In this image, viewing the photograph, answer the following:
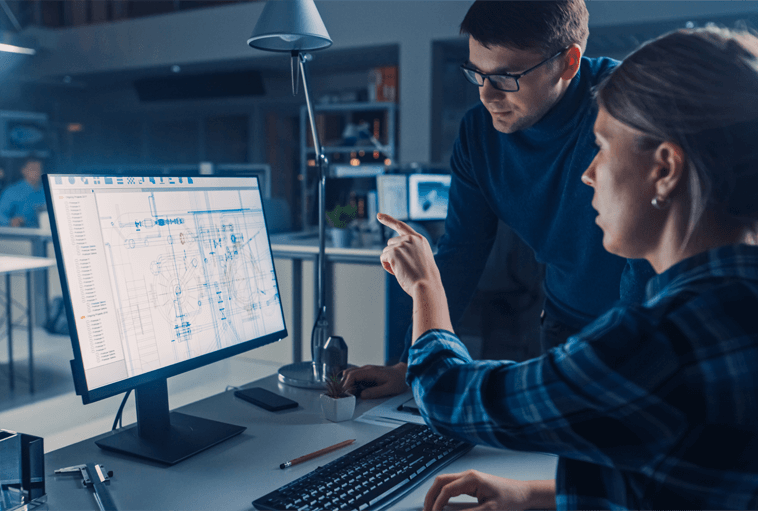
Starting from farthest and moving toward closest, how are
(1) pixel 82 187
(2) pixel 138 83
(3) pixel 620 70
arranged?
(2) pixel 138 83, (1) pixel 82 187, (3) pixel 620 70

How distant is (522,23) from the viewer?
3.59 ft

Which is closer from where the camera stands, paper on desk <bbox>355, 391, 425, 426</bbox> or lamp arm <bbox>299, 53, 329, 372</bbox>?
paper on desk <bbox>355, 391, 425, 426</bbox>

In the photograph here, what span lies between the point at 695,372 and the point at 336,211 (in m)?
2.89

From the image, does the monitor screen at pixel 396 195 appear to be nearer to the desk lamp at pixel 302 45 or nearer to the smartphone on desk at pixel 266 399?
the desk lamp at pixel 302 45

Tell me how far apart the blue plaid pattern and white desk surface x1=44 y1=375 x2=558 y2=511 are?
30cm

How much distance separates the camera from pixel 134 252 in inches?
36.5

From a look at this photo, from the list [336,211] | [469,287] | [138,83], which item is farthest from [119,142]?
[469,287]

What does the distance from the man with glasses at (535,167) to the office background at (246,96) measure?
793mm

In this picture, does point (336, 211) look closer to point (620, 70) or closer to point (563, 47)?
point (563, 47)

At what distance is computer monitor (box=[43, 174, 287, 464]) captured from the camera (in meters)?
0.84

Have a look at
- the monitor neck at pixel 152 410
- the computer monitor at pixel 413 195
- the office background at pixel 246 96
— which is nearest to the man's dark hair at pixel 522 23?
the monitor neck at pixel 152 410

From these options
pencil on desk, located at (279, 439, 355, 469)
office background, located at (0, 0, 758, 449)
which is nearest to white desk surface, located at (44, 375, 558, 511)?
pencil on desk, located at (279, 439, 355, 469)

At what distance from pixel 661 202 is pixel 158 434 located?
82cm

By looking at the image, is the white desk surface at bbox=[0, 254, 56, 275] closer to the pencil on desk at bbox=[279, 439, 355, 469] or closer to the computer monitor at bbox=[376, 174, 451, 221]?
the computer monitor at bbox=[376, 174, 451, 221]
